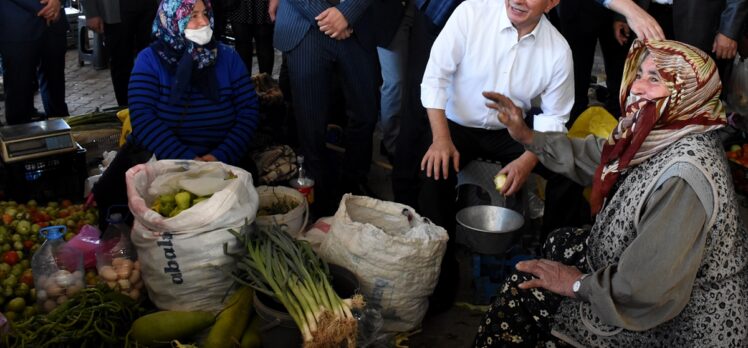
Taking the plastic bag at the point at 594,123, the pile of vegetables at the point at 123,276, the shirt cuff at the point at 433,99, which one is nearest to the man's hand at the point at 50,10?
the pile of vegetables at the point at 123,276

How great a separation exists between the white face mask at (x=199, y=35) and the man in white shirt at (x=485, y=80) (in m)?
1.06

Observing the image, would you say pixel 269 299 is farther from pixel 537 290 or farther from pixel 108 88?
pixel 108 88

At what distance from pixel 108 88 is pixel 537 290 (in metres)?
4.96

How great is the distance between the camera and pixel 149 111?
3354 mm

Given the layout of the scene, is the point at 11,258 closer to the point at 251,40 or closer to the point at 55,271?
the point at 55,271

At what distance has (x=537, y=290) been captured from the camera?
2.45m

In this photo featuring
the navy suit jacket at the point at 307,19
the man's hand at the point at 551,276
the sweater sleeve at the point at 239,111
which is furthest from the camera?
the navy suit jacket at the point at 307,19

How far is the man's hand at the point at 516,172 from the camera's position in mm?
2939

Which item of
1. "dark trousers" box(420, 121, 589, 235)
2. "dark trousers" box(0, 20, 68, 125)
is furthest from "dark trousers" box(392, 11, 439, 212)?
"dark trousers" box(0, 20, 68, 125)

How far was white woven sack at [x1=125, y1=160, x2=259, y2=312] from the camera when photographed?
268cm

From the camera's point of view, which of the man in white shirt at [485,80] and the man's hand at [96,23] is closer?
the man in white shirt at [485,80]

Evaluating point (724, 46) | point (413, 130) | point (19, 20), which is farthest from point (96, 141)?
point (724, 46)

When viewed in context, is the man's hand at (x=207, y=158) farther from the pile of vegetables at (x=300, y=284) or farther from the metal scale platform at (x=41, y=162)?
the metal scale platform at (x=41, y=162)

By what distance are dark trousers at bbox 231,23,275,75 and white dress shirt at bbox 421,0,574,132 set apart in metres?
2.46
